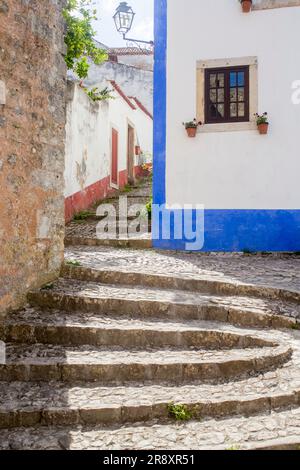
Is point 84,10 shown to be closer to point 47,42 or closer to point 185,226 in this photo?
point 47,42

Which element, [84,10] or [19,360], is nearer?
[19,360]

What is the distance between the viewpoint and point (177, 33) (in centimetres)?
843

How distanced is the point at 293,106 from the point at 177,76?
2.14 m

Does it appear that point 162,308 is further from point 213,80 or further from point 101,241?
point 213,80

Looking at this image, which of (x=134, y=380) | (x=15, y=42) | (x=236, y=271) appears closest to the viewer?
(x=134, y=380)

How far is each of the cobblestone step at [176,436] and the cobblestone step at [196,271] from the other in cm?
239

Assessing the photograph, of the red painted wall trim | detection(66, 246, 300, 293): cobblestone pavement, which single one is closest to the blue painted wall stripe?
detection(66, 246, 300, 293): cobblestone pavement

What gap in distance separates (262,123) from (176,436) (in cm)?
613

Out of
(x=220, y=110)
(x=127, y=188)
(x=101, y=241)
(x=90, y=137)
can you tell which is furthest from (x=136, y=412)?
(x=127, y=188)

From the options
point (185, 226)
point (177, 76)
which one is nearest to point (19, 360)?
point (185, 226)

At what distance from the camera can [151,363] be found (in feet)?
12.4

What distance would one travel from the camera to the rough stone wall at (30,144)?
14.6 feet

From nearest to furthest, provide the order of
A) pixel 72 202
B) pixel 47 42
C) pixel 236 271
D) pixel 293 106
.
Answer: pixel 47 42 < pixel 236 271 < pixel 293 106 < pixel 72 202

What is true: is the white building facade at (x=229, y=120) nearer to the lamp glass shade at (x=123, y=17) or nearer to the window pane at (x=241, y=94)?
the window pane at (x=241, y=94)
